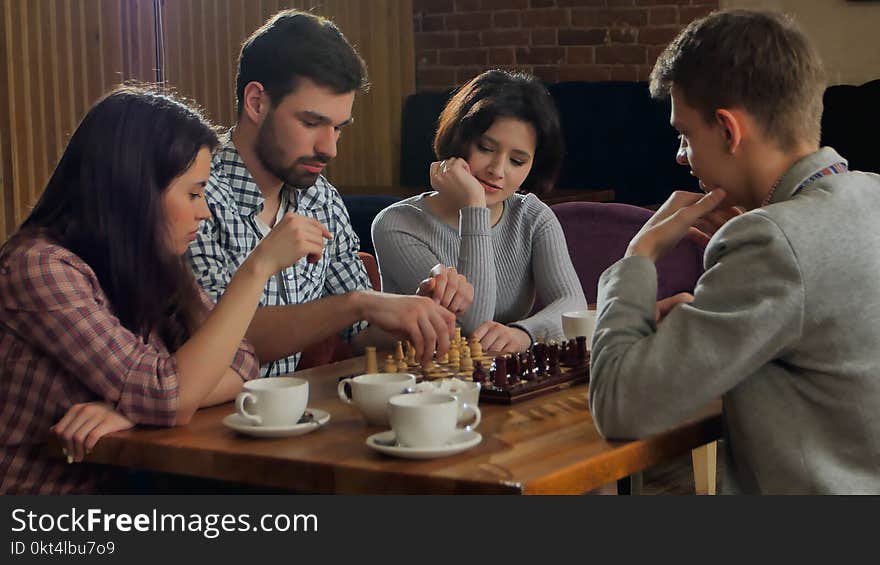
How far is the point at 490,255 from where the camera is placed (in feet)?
8.34

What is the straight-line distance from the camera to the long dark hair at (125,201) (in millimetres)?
1788

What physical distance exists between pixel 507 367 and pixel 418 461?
438mm

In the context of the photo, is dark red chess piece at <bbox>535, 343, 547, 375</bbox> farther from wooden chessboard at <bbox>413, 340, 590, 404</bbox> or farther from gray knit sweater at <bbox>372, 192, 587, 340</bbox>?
gray knit sweater at <bbox>372, 192, 587, 340</bbox>

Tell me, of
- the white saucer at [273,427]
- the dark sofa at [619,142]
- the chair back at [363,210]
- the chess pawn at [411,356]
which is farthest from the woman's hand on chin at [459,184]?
the dark sofa at [619,142]

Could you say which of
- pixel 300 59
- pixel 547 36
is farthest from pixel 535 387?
pixel 547 36

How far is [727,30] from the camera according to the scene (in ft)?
5.41

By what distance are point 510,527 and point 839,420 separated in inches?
18.9

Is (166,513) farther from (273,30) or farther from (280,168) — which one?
(273,30)

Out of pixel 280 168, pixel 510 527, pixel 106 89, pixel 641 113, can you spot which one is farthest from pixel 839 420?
pixel 641 113

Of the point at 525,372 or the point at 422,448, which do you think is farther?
the point at 525,372

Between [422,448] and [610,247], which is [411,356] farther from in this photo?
[610,247]

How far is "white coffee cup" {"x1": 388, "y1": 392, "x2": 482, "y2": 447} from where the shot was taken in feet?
4.79

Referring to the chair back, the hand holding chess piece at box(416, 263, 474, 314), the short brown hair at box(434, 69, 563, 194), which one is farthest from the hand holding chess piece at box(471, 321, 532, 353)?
the chair back

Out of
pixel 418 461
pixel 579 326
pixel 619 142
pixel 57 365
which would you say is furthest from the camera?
pixel 619 142
